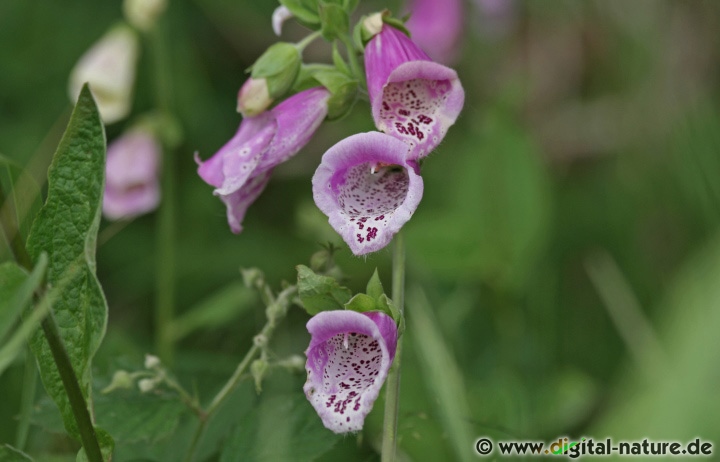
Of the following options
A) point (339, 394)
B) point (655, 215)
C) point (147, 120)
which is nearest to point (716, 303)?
point (339, 394)

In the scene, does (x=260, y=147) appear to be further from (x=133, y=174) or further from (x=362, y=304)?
(x=133, y=174)

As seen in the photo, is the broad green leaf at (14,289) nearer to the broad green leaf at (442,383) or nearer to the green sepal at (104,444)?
the green sepal at (104,444)

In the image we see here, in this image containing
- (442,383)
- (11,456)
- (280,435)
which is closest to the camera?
(11,456)

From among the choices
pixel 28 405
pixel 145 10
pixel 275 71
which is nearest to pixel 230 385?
pixel 28 405

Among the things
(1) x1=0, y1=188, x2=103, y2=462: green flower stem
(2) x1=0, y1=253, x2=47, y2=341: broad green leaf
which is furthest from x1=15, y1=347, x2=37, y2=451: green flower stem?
(2) x1=0, y1=253, x2=47, y2=341: broad green leaf

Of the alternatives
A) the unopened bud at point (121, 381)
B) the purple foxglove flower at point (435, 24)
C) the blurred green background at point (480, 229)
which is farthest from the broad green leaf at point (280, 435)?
the purple foxglove flower at point (435, 24)

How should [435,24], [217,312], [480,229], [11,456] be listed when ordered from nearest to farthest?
[11,456]
[217,312]
[480,229]
[435,24]
